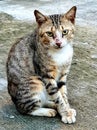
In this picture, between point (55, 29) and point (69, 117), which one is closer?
point (55, 29)

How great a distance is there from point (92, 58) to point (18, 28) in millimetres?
2039

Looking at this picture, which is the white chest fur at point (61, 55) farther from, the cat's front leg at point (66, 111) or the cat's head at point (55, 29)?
the cat's front leg at point (66, 111)

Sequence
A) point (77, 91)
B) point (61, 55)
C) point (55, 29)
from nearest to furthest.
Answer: point (55, 29), point (61, 55), point (77, 91)

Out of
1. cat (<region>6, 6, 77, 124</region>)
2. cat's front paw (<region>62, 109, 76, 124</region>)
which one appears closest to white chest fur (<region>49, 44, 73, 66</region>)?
Result: cat (<region>6, 6, 77, 124</region>)

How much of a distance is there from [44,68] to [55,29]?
1.36ft

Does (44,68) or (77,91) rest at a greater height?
(44,68)

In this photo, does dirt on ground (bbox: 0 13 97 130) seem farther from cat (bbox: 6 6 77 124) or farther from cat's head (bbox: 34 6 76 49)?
cat's head (bbox: 34 6 76 49)

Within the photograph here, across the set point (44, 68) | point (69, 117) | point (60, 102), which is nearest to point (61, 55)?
point (44, 68)

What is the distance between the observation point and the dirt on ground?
4285 millimetres

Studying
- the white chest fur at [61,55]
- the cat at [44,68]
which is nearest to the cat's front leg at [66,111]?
the cat at [44,68]

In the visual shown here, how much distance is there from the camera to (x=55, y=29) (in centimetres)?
418

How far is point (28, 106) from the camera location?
4332 millimetres

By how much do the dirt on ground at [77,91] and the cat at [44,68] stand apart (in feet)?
0.32

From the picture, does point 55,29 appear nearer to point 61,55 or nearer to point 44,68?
point 61,55
